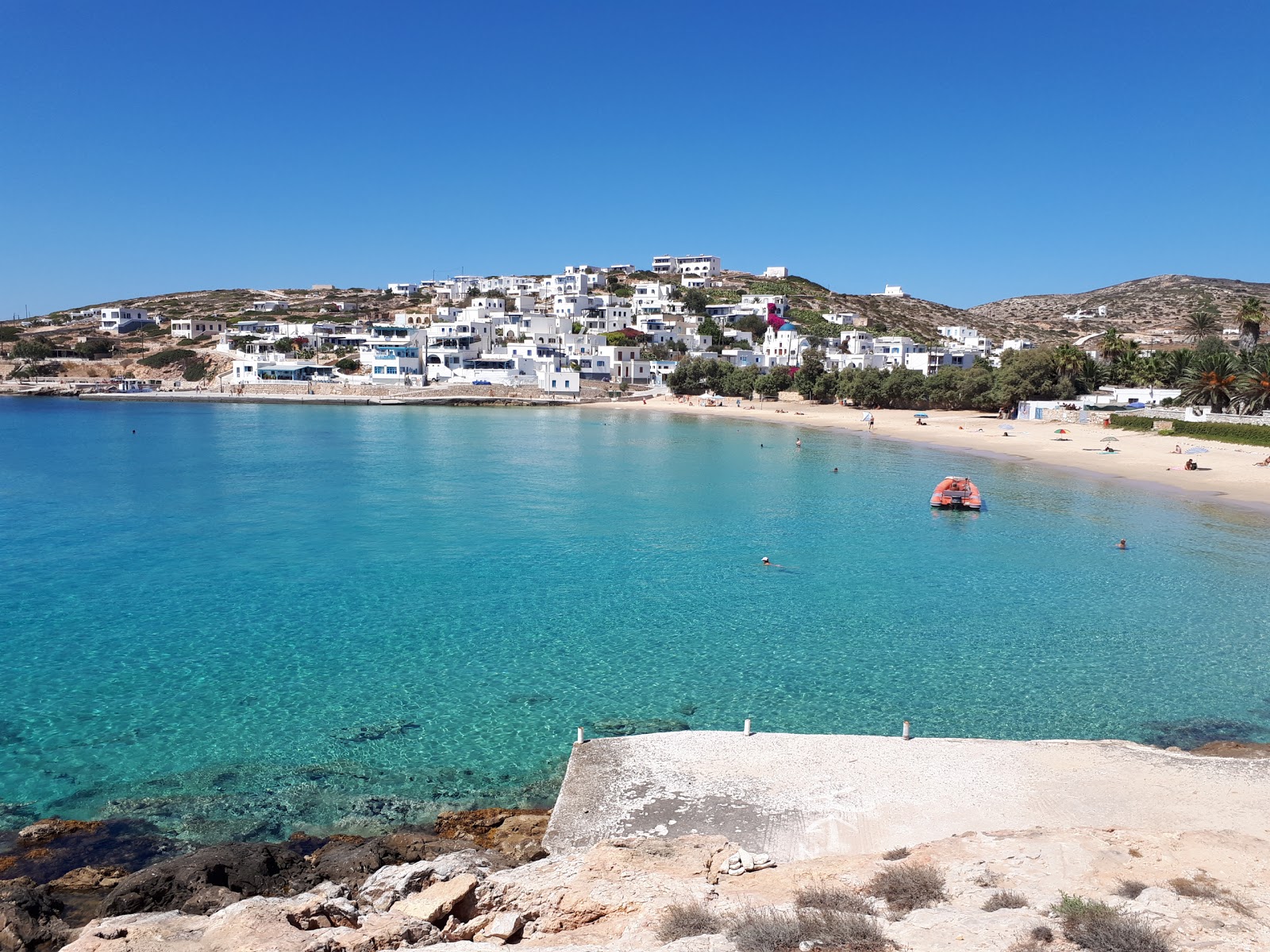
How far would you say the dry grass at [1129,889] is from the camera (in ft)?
27.8

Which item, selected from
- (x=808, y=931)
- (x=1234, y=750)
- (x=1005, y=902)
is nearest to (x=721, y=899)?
(x=808, y=931)

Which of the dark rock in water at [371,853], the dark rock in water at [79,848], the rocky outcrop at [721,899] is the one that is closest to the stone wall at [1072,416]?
the rocky outcrop at [721,899]

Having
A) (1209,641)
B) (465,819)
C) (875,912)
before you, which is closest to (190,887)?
(465,819)

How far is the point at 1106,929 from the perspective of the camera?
727 cm

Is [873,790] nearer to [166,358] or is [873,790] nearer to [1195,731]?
[1195,731]

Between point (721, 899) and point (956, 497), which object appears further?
point (956, 497)

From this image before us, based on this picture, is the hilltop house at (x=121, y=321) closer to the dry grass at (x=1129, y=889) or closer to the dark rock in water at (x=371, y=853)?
the dark rock in water at (x=371, y=853)

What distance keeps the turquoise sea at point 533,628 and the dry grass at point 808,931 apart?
692 cm

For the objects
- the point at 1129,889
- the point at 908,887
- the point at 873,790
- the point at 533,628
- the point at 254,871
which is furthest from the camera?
the point at 533,628

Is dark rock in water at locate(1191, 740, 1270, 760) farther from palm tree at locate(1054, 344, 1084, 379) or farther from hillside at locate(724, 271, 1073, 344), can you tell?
hillside at locate(724, 271, 1073, 344)

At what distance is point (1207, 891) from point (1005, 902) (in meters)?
2.19

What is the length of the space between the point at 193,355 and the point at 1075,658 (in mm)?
145040

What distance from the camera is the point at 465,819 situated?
43.9 ft

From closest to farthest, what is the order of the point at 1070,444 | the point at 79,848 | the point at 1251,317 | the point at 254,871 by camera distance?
the point at 254,871 → the point at 79,848 → the point at 1070,444 → the point at 1251,317
